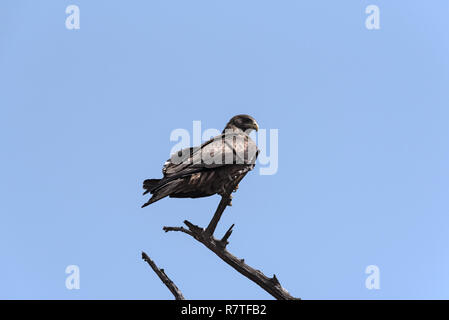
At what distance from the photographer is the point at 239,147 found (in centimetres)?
893

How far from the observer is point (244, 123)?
9.79 m

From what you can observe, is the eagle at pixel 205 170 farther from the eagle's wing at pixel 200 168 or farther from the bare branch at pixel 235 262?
the bare branch at pixel 235 262

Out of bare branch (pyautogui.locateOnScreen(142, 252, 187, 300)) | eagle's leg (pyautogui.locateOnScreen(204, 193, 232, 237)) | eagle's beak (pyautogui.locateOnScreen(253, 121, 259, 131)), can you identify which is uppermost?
eagle's beak (pyautogui.locateOnScreen(253, 121, 259, 131))

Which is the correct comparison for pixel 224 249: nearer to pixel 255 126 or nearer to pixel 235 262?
pixel 235 262

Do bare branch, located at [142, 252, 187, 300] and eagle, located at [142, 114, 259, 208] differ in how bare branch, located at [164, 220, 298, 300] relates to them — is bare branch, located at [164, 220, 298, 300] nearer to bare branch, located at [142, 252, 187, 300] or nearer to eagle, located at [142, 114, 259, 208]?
bare branch, located at [142, 252, 187, 300]

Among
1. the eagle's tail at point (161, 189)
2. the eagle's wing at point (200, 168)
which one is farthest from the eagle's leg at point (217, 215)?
the eagle's tail at point (161, 189)

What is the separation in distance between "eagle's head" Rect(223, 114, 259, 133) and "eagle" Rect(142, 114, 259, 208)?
0.66 meters

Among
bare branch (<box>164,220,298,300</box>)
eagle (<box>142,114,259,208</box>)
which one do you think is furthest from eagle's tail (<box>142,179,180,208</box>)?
bare branch (<box>164,220,298,300</box>)

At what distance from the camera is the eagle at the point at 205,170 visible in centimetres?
836

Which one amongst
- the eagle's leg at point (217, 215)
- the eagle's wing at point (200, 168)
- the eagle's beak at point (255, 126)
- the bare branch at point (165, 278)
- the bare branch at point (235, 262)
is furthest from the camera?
the eagle's beak at point (255, 126)

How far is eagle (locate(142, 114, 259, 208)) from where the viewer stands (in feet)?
27.4

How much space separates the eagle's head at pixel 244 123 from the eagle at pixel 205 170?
2.17 feet
